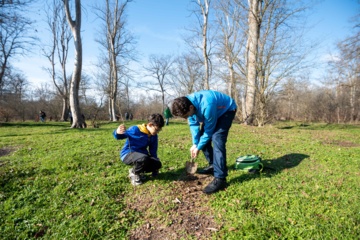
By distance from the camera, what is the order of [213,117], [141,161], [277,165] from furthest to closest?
[277,165], [141,161], [213,117]

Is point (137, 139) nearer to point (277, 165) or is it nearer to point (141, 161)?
point (141, 161)

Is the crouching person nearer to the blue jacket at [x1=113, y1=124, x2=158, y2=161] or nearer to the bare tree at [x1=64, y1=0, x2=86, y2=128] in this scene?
the blue jacket at [x1=113, y1=124, x2=158, y2=161]

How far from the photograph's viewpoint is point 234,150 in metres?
5.80

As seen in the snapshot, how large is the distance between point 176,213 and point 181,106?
147cm

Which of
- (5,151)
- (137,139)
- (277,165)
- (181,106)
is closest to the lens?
(181,106)

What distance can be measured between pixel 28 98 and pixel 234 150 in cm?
4161

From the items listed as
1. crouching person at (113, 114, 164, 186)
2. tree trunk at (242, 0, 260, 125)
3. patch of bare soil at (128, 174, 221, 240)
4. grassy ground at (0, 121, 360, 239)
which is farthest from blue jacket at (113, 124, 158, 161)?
tree trunk at (242, 0, 260, 125)

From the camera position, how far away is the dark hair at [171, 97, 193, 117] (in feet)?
9.41

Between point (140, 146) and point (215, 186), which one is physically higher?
point (140, 146)

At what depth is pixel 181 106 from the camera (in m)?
2.87

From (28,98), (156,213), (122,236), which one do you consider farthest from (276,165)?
(28,98)

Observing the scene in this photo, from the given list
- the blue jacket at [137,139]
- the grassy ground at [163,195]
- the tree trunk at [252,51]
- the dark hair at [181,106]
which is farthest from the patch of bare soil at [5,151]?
the tree trunk at [252,51]

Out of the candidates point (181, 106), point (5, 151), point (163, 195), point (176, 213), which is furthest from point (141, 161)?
point (5, 151)

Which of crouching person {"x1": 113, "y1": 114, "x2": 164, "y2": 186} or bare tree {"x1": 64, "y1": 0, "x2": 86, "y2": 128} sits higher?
bare tree {"x1": 64, "y1": 0, "x2": 86, "y2": 128}
